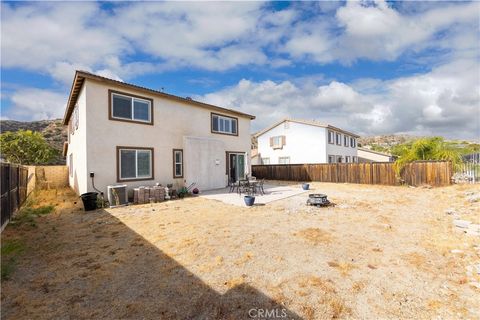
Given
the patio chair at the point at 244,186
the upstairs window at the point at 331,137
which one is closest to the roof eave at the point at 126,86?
the patio chair at the point at 244,186

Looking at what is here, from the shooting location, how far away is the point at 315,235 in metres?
5.88

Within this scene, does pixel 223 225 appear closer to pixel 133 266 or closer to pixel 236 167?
pixel 133 266

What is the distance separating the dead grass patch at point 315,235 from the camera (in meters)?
5.47

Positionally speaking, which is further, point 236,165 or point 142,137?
point 236,165

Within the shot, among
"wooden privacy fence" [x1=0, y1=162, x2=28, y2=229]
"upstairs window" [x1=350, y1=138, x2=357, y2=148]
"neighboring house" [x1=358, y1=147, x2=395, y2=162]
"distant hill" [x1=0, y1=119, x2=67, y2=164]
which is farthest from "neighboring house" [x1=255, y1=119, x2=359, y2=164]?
"distant hill" [x1=0, y1=119, x2=67, y2=164]

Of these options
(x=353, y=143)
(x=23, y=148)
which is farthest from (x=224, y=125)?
(x=23, y=148)

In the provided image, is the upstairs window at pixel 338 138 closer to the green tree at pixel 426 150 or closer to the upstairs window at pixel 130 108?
the green tree at pixel 426 150

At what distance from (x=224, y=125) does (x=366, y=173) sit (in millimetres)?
11689

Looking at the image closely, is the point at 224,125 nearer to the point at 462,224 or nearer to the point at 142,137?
the point at 142,137

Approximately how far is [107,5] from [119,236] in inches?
352

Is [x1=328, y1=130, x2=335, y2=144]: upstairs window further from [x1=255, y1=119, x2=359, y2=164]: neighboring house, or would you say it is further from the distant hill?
the distant hill

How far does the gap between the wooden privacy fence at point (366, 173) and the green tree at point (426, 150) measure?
53 cm

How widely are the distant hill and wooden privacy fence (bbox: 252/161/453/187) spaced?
34.9 metres

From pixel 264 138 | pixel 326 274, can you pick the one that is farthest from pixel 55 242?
pixel 264 138
